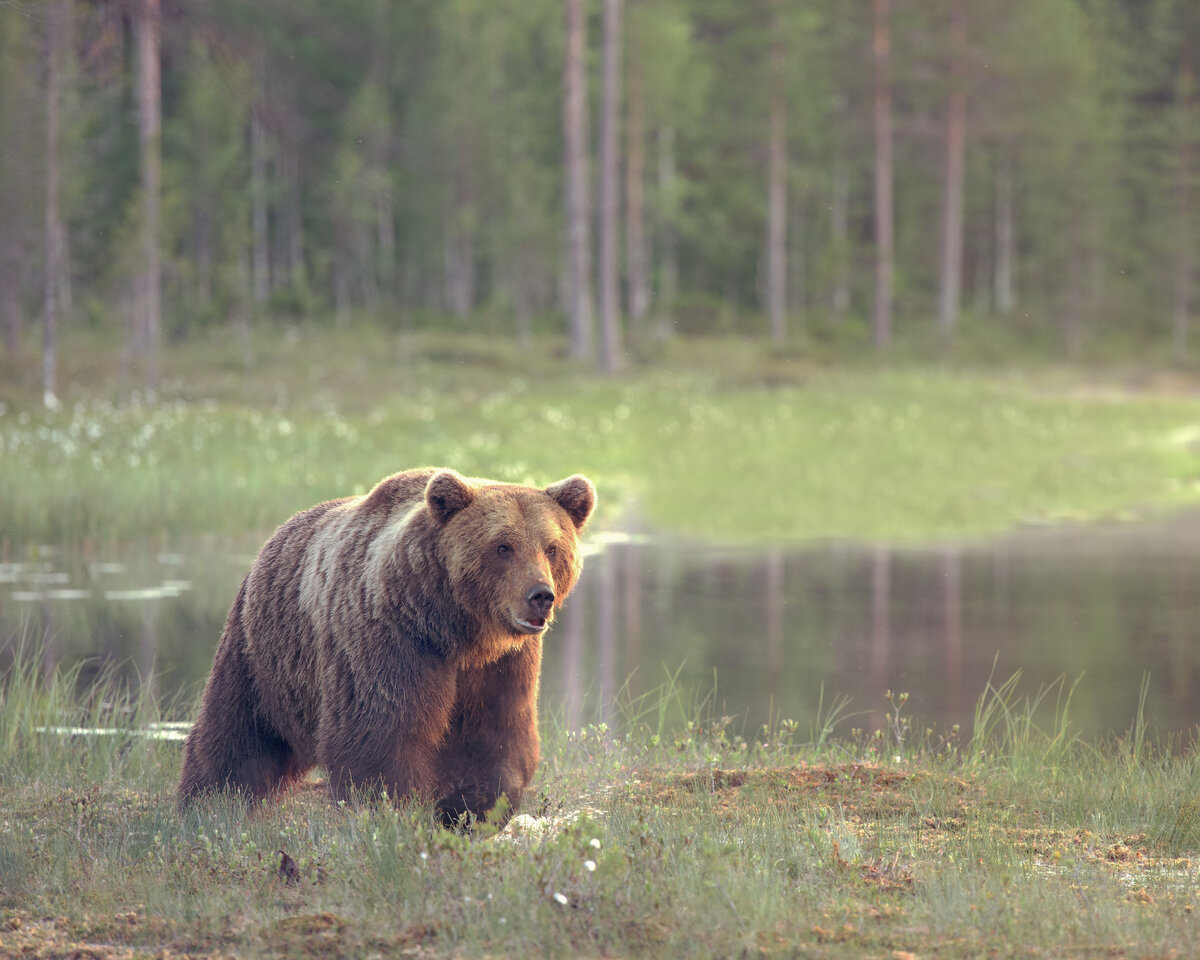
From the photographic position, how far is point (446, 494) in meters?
5.54

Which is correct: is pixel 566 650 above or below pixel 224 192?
below

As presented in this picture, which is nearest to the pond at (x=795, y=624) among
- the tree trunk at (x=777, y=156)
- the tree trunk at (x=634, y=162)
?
the tree trunk at (x=777, y=156)

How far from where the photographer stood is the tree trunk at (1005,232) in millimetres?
62406

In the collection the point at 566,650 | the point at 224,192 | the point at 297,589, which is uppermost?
the point at 224,192

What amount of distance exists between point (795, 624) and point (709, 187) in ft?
182

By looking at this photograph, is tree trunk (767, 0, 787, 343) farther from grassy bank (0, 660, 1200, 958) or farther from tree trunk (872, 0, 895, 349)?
grassy bank (0, 660, 1200, 958)

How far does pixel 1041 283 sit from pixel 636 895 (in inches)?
2521

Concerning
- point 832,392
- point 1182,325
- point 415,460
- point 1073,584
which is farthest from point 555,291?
point 1073,584

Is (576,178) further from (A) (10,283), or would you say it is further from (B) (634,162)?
(A) (10,283)

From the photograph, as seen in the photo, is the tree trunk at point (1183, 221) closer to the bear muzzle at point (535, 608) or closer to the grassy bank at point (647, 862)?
the grassy bank at point (647, 862)

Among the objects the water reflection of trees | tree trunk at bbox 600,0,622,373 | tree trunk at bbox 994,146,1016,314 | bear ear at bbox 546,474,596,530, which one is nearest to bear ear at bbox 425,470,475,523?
bear ear at bbox 546,474,596,530

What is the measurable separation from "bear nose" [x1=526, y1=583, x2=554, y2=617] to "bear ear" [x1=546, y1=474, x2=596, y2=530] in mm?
661

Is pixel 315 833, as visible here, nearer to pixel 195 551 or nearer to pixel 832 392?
pixel 195 551

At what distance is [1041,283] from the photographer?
213 feet
